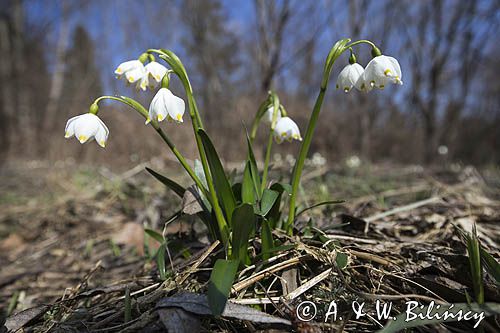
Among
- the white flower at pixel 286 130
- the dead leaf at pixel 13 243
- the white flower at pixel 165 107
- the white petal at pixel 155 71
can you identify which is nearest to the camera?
the white flower at pixel 165 107

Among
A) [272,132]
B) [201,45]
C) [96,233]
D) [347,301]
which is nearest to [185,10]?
[201,45]

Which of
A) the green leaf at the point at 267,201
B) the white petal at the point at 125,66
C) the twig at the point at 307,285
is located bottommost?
the twig at the point at 307,285

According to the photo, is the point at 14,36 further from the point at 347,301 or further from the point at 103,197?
the point at 347,301

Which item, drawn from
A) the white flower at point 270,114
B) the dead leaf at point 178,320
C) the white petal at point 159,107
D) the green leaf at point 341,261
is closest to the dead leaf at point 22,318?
the dead leaf at point 178,320

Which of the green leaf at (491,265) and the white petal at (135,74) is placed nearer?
the green leaf at (491,265)

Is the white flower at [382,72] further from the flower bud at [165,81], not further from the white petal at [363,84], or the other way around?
the flower bud at [165,81]

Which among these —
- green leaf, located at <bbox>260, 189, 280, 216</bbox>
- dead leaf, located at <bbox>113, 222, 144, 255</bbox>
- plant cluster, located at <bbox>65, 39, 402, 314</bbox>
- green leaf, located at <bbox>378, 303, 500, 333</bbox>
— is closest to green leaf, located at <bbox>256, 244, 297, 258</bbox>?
plant cluster, located at <bbox>65, 39, 402, 314</bbox>

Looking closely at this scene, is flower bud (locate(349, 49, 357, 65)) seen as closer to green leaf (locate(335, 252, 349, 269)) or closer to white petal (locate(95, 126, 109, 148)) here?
green leaf (locate(335, 252, 349, 269))
